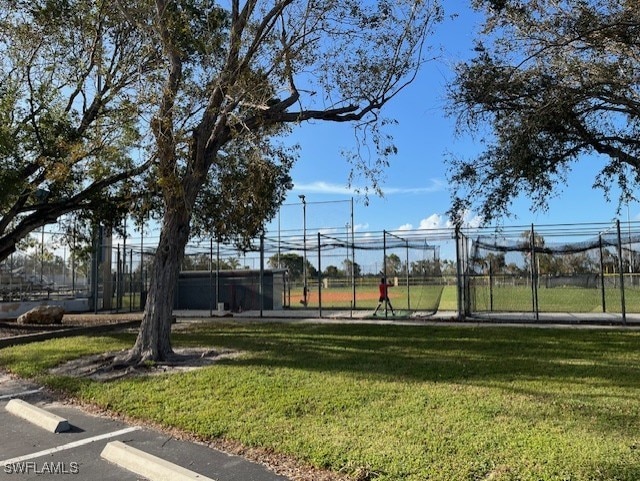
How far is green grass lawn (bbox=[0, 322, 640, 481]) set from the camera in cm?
479

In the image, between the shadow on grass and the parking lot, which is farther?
the shadow on grass

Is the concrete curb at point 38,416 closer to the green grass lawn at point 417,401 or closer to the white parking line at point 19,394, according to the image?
the white parking line at point 19,394

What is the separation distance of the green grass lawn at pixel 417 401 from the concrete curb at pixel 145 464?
0.83m

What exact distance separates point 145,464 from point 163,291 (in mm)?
5404

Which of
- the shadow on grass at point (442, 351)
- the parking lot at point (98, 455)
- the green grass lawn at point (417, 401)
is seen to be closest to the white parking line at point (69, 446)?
the parking lot at point (98, 455)

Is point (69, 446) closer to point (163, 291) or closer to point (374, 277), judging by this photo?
point (163, 291)

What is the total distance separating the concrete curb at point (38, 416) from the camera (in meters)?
6.55

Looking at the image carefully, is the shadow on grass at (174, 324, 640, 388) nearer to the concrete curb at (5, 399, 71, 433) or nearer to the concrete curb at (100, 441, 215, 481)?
the concrete curb at (5, 399, 71, 433)

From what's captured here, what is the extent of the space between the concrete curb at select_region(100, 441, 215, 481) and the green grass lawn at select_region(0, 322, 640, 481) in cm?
83

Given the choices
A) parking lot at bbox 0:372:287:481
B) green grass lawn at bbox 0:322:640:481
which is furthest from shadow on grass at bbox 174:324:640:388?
parking lot at bbox 0:372:287:481

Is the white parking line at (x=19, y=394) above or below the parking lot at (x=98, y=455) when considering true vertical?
above

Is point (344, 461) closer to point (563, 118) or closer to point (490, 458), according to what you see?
point (490, 458)

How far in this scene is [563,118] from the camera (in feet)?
40.5

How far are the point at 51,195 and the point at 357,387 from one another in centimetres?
1199
